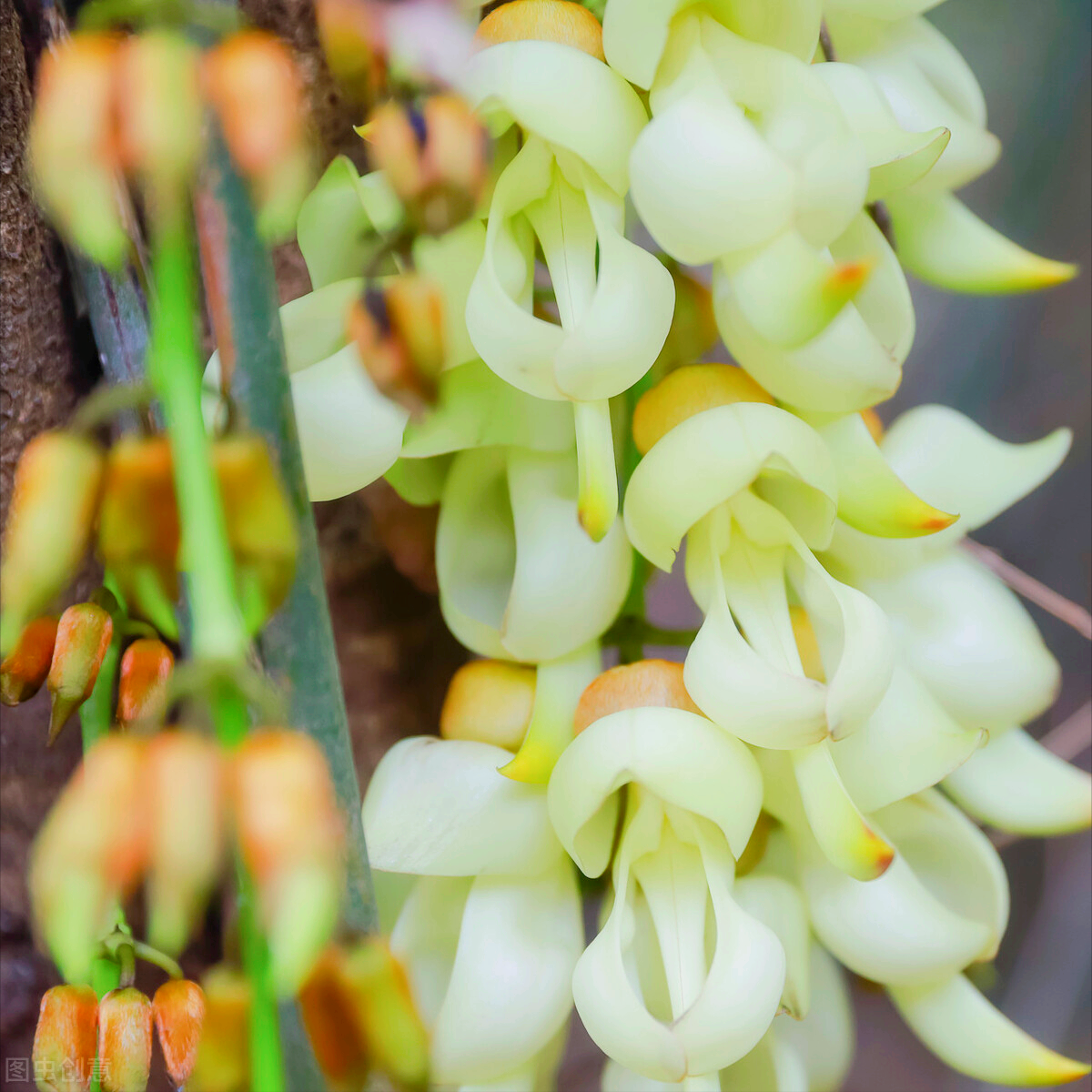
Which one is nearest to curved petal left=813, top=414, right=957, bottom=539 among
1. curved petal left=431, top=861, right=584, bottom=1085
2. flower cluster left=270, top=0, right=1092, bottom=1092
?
flower cluster left=270, top=0, right=1092, bottom=1092

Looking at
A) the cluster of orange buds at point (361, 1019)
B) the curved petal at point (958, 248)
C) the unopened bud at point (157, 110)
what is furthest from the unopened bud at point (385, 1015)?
the curved petal at point (958, 248)

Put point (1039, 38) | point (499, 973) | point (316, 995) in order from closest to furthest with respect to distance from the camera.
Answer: point (316, 995)
point (499, 973)
point (1039, 38)

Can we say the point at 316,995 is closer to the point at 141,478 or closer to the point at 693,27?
the point at 141,478

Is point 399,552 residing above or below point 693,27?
below

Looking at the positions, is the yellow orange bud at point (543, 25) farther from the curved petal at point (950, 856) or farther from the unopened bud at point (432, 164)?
the curved petal at point (950, 856)

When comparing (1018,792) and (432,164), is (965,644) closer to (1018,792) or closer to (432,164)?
(1018,792)

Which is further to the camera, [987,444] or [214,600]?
[987,444]

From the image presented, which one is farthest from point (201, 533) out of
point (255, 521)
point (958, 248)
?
point (958, 248)

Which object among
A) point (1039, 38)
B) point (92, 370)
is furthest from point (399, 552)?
point (1039, 38)
